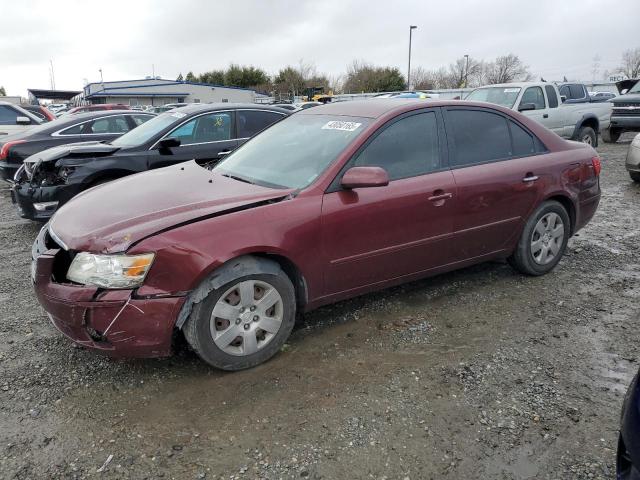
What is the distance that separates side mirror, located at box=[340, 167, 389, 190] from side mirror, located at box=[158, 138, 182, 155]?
3842 millimetres

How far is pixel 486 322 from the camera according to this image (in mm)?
3781

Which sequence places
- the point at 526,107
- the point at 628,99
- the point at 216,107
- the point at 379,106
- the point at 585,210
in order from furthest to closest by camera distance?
1. the point at 628,99
2. the point at 526,107
3. the point at 216,107
4. the point at 585,210
5. the point at 379,106

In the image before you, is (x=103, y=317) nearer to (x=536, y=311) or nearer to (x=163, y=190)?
(x=163, y=190)

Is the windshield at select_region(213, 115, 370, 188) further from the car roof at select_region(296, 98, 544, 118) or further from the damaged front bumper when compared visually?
the damaged front bumper

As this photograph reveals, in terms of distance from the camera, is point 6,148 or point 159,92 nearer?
point 6,148

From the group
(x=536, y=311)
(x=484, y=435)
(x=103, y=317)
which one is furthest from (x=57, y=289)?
(x=536, y=311)

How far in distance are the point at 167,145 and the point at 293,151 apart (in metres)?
3.26

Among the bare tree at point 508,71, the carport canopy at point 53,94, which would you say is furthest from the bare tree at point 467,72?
the carport canopy at point 53,94

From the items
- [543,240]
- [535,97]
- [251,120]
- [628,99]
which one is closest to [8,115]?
[251,120]

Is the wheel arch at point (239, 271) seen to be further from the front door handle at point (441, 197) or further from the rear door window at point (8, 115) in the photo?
the rear door window at point (8, 115)

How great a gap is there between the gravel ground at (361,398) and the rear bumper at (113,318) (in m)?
0.31

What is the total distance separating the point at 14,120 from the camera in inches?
441

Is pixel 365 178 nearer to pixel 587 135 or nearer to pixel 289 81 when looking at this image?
pixel 587 135

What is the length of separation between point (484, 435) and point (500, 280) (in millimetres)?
2268
